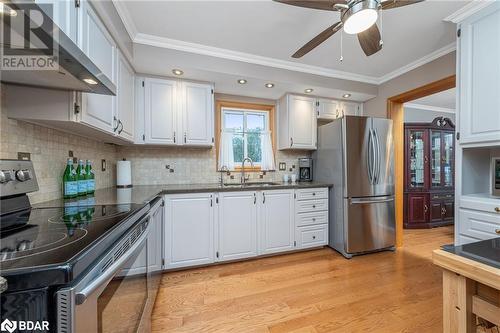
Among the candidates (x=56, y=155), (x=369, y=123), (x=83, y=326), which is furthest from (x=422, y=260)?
(x=56, y=155)

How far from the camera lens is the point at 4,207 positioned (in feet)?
2.90

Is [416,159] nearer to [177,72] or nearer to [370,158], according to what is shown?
[370,158]

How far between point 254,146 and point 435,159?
3.64m

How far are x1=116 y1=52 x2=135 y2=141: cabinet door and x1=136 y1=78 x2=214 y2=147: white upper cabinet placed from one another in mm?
150

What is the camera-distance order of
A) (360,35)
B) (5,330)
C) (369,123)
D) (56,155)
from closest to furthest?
(5,330) < (56,155) < (360,35) < (369,123)

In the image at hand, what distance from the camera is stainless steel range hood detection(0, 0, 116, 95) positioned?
0.68 metres

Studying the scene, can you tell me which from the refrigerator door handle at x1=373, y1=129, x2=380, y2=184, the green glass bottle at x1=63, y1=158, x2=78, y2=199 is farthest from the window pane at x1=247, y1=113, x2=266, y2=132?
the green glass bottle at x1=63, y1=158, x2=78, y2=199

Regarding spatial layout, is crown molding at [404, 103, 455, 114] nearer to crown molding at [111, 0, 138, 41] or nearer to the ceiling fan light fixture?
the ceiling fan light fixture

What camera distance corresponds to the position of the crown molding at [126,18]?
1.67m

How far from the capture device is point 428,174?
3939 millimetres

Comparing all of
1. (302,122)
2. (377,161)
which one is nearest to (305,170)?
(302,122)

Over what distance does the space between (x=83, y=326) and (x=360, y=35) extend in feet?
7.11

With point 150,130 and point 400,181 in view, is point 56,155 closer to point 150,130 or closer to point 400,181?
point 150,130

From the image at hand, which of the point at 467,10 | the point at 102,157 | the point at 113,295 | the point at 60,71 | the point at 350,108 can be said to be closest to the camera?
the point at 113,295
